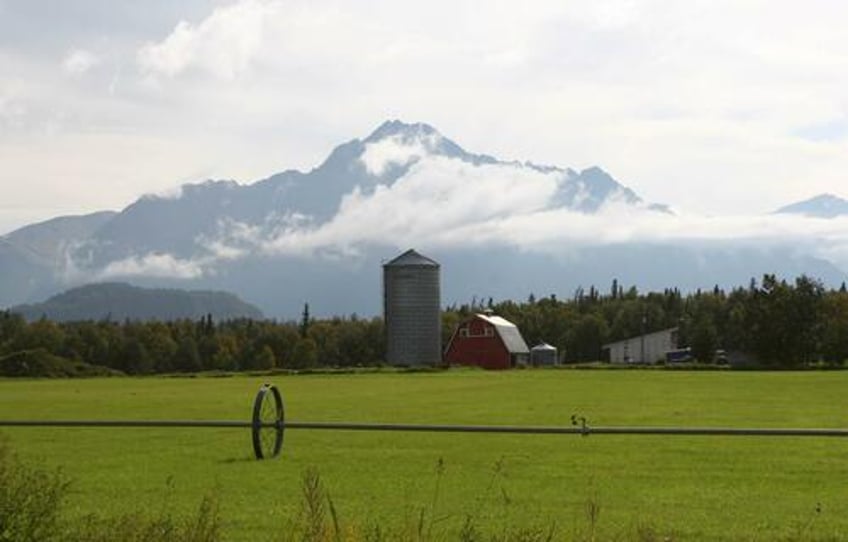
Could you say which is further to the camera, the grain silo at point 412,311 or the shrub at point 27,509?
the grain silo at point 412,311

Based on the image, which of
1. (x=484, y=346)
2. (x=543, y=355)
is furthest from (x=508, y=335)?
(x=543, y=355)

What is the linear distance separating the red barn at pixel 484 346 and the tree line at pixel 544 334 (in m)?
14.7

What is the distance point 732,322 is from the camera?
5276 inches

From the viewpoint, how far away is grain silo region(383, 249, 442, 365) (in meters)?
116

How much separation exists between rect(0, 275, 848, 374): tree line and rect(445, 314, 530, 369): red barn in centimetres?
1468

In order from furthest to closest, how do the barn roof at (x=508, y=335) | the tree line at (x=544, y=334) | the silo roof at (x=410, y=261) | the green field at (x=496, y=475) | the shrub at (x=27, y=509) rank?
the barn roof at (x=508, y=335), the silo roof at (x=410, y=261), the tree line at (x=544, y=334), the green field at (x=496, y=475), the shrub at (x=27, y=509)

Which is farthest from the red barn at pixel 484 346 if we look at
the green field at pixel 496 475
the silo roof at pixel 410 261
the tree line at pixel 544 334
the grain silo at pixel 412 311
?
the green field at pixel 496 475

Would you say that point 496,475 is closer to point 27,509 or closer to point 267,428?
point 267,428

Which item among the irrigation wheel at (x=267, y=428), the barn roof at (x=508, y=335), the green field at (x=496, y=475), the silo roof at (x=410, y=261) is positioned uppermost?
the silo roof at (x=410, y=261)

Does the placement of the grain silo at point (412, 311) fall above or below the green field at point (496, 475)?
above

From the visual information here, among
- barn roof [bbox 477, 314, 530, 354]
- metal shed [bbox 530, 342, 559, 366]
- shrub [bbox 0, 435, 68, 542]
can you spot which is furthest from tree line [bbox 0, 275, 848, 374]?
shrub [bbox 0, 435, 68, 542]

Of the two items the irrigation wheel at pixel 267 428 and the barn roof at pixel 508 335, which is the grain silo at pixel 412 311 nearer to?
the barn roof at pixel 508 335

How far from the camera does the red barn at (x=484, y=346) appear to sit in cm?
12388

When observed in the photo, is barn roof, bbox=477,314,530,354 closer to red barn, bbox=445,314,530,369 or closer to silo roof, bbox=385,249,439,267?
red barn, bbox=445,314,530,369
